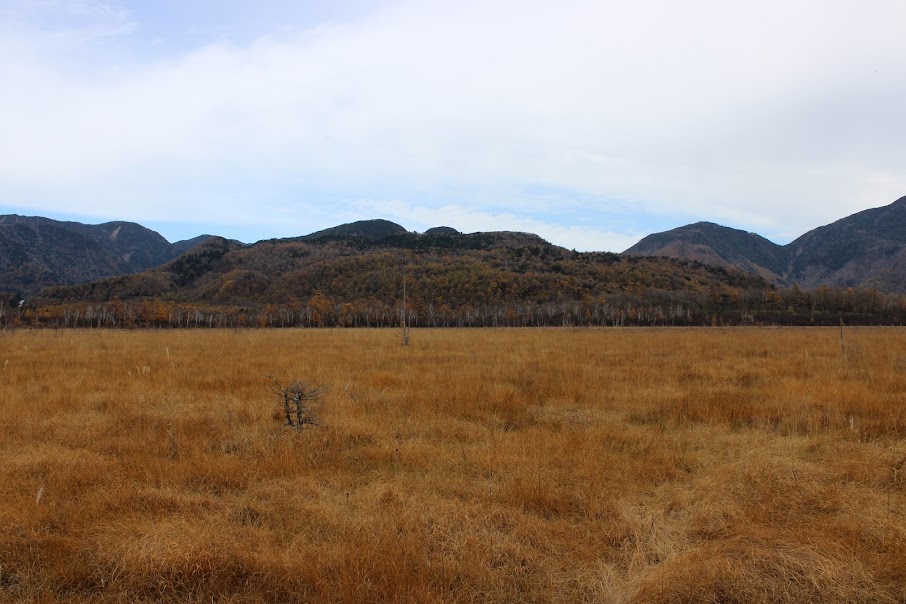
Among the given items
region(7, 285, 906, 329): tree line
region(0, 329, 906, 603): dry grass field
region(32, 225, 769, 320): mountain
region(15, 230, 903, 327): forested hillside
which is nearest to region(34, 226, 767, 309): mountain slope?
region(32, 225, 769, 320): mountain

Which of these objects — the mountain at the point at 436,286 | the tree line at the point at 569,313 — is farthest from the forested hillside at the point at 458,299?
the mountain at the point at 436,286

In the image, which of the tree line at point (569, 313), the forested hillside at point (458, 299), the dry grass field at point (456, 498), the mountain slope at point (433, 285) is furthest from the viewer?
the mountain slope at point (433, 285)

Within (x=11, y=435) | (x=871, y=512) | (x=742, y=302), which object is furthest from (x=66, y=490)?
(x=742, y=302)

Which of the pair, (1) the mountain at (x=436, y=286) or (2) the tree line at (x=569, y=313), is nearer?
(2) the tree line at (x=569, y=313)

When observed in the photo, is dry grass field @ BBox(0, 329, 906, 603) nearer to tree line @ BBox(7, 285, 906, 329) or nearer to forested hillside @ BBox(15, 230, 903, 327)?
forested hillside @ BBox(15, 230, 903, 327)

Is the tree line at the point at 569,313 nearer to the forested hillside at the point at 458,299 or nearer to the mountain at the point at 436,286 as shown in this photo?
the forested hillside at the point at 458,299

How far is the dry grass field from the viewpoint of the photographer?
11.4 feet

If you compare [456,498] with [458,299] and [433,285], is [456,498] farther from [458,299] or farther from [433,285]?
[433,285]

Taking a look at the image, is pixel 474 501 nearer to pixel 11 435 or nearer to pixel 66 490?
pixel 66 490

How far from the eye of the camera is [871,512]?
4.60 meters

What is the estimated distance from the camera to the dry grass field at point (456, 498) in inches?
137

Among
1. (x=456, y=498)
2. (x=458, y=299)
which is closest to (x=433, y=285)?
(x=458, y=299)

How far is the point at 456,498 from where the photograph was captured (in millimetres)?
4930

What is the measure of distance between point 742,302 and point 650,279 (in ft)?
136
